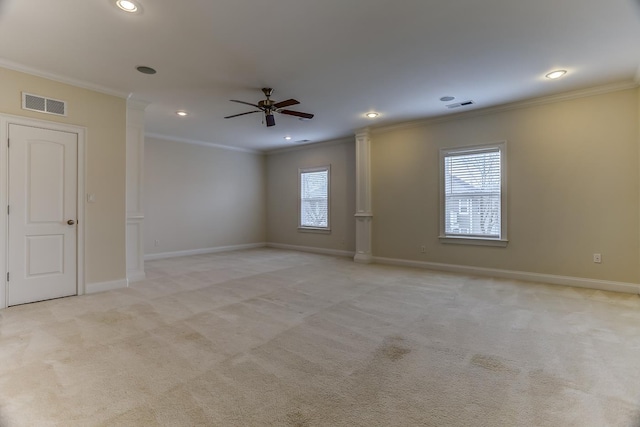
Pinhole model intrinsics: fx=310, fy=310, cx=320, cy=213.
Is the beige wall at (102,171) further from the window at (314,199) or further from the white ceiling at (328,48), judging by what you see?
the window at (314,199)

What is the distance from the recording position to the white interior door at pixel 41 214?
12.0 feet

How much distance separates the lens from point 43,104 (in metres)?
3.83

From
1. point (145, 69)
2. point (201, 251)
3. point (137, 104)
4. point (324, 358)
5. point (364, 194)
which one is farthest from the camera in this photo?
point (201, 251)

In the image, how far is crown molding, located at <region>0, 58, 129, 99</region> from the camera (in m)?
3.55

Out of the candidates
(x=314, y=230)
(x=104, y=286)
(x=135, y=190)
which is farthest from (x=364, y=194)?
(x=104, y=286)

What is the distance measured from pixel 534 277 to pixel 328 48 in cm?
453

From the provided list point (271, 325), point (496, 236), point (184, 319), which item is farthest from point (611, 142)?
point (184, 319)

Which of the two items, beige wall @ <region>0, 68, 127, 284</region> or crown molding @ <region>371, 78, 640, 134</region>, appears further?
crown molding @ <region>371, 78, 640, 134</region>

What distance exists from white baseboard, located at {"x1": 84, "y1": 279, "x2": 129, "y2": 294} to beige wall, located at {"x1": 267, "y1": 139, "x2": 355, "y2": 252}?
176 inches

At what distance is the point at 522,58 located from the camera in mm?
3438

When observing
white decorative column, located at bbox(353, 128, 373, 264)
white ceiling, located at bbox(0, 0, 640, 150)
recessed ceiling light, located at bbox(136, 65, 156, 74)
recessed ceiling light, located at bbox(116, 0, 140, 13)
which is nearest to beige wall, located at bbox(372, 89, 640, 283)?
white ceiling, located at bbox(0, 0, 640, 150)

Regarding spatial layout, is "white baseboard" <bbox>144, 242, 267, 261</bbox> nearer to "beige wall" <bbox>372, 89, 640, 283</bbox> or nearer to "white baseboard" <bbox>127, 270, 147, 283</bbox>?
"white baseboard" <bbox>127, 270, 147, 283</bbox>

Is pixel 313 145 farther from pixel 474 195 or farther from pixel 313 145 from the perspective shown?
pixel 474 195

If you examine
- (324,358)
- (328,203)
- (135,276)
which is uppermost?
(328,203)
